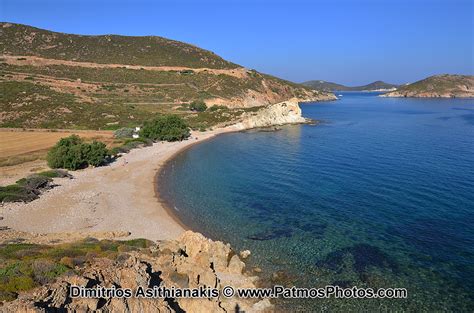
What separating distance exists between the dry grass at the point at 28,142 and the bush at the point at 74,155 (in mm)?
5723

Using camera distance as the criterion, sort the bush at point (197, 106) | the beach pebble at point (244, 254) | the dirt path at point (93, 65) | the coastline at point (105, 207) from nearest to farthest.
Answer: the beach pebble at point (244, 254)
the coastline at point (105, 207)
the bush at point (197, 106)
the dirt path at point (93, 65)

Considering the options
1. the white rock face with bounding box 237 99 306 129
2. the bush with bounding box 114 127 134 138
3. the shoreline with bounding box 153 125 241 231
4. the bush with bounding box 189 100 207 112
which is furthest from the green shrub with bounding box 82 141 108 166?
the bush with bounding box 189 100 207 112

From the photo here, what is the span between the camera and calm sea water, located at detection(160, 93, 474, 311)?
2120cm

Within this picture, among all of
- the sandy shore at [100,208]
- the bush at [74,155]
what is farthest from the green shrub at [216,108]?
the sandy shore at [100,208]

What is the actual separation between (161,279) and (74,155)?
32647 mm

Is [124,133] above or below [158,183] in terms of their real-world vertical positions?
above

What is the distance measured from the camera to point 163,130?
6994 centimetres

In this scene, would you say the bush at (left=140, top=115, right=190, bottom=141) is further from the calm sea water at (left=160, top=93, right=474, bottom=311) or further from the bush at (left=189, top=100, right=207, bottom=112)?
the bush at (left=189, top=100, right=207, bottom=112)

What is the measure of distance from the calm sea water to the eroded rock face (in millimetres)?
2354

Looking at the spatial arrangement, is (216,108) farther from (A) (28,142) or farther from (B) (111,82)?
(A) (28,142)

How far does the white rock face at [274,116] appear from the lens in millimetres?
92950

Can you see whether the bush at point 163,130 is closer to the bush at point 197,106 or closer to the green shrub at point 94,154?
the green shrub at point 94,154

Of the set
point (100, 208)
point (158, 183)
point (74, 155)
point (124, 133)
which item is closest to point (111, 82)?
point (124, 133)

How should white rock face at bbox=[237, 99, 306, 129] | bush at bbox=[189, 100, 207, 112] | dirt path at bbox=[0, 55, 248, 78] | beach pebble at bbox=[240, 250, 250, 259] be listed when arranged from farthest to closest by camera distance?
1. dirt path at bbox=[0, 55, 248, 78]
2. bush at bbox=[189, 100, 207, 112]
3. white rock face at bbox=[237, 99, 306, 129]
4. beach pebble at bbox=[240, 250, 250, 259]
